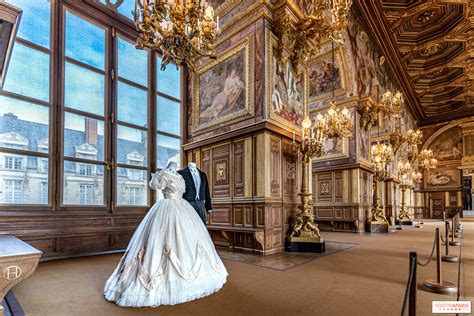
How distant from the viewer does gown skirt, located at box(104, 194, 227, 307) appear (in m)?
3.13

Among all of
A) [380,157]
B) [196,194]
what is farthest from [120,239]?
[380,157]

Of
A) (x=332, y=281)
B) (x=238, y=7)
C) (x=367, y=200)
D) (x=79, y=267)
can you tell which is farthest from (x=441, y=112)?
(x=79, y=267)

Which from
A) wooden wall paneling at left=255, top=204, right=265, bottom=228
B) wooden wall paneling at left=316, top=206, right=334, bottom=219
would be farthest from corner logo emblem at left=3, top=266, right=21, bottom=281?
wooden wall paneling at left=316, top=206, right=334, bottom=219

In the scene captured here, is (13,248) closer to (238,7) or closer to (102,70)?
(102,70)

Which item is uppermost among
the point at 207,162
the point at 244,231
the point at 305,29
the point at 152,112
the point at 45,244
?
the point at 305,29

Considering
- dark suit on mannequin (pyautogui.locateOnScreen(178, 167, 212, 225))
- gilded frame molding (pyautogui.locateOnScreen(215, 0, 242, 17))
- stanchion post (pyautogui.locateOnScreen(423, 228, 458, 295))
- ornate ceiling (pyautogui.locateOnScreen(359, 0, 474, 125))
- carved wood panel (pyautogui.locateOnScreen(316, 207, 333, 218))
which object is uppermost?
ornate ceiling (pyautogui.locateOnScreen(359, 0, 474, 125))

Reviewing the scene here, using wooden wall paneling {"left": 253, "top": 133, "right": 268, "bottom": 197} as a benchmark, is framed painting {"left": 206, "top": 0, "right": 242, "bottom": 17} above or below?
above

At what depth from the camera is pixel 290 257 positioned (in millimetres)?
5992

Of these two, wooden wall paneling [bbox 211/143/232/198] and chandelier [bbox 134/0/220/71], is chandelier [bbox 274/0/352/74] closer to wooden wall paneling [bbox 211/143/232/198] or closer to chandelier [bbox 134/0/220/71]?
wooden wall paneling [bbox 211/143/232/198]

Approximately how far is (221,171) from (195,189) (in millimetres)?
2394

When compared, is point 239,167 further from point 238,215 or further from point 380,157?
point 380,157

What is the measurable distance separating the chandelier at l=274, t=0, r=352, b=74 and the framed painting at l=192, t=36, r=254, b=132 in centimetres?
78

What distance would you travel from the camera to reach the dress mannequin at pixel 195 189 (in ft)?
16.7

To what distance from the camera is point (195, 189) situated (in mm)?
5156
